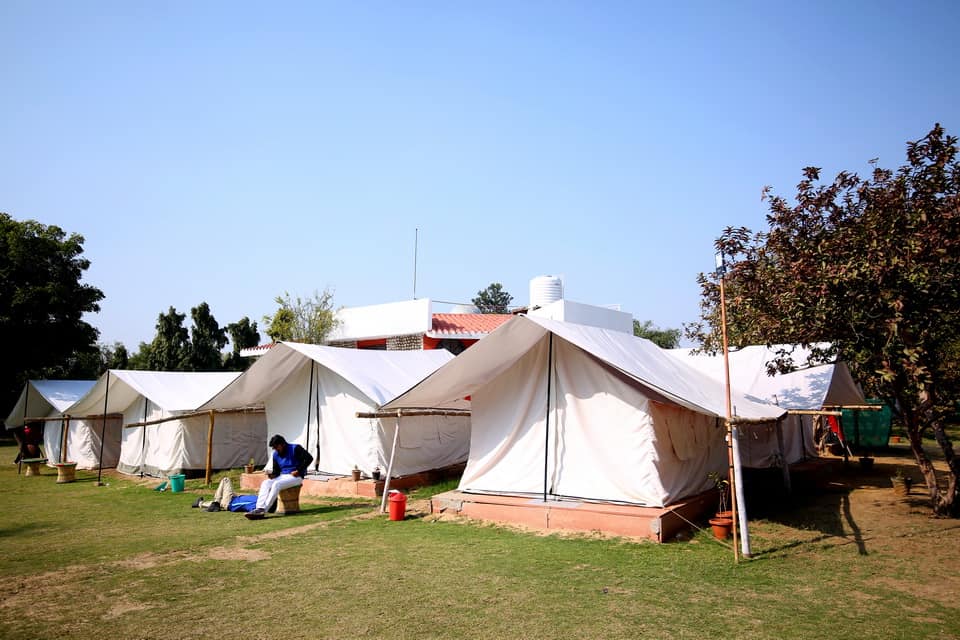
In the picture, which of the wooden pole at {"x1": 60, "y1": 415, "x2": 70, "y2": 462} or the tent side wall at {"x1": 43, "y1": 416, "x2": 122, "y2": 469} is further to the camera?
the wooden pole at {"x1": 60, "y1": 415, "x2": 70, "y2": 462}

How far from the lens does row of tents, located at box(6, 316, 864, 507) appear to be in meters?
8.66

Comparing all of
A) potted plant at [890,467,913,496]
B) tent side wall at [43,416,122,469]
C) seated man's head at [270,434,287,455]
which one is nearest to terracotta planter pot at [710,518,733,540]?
potted plant at [890,467,913,496]

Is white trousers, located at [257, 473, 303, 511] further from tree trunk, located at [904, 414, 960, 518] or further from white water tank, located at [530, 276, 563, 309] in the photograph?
white water tank, located at [530, 276, 563, 309]

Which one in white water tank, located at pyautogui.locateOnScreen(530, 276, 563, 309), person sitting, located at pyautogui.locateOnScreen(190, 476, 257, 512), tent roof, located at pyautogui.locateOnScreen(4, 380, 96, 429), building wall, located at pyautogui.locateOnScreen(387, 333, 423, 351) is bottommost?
person sitting, located at pyautogui.locateOnScreen(190, 476, 257, 512)

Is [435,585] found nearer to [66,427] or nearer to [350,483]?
[350,483]

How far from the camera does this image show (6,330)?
21578mm

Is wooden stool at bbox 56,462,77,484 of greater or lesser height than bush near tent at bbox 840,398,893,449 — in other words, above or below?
below

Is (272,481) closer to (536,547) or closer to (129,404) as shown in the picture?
(536,547)

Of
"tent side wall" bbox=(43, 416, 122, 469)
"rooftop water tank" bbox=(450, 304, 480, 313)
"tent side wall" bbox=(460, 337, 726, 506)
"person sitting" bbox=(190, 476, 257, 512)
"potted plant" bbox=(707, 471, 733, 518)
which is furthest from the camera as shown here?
"rooftop water tank" bbox=(450, 304, 480, 313)

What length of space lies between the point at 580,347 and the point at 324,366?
623cm

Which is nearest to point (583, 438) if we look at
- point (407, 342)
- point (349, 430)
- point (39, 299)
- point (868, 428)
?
point (349, 430)

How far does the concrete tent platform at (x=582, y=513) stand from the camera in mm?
7543

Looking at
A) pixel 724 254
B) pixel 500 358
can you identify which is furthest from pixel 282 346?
pixel 724 254

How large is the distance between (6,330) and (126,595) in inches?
820
